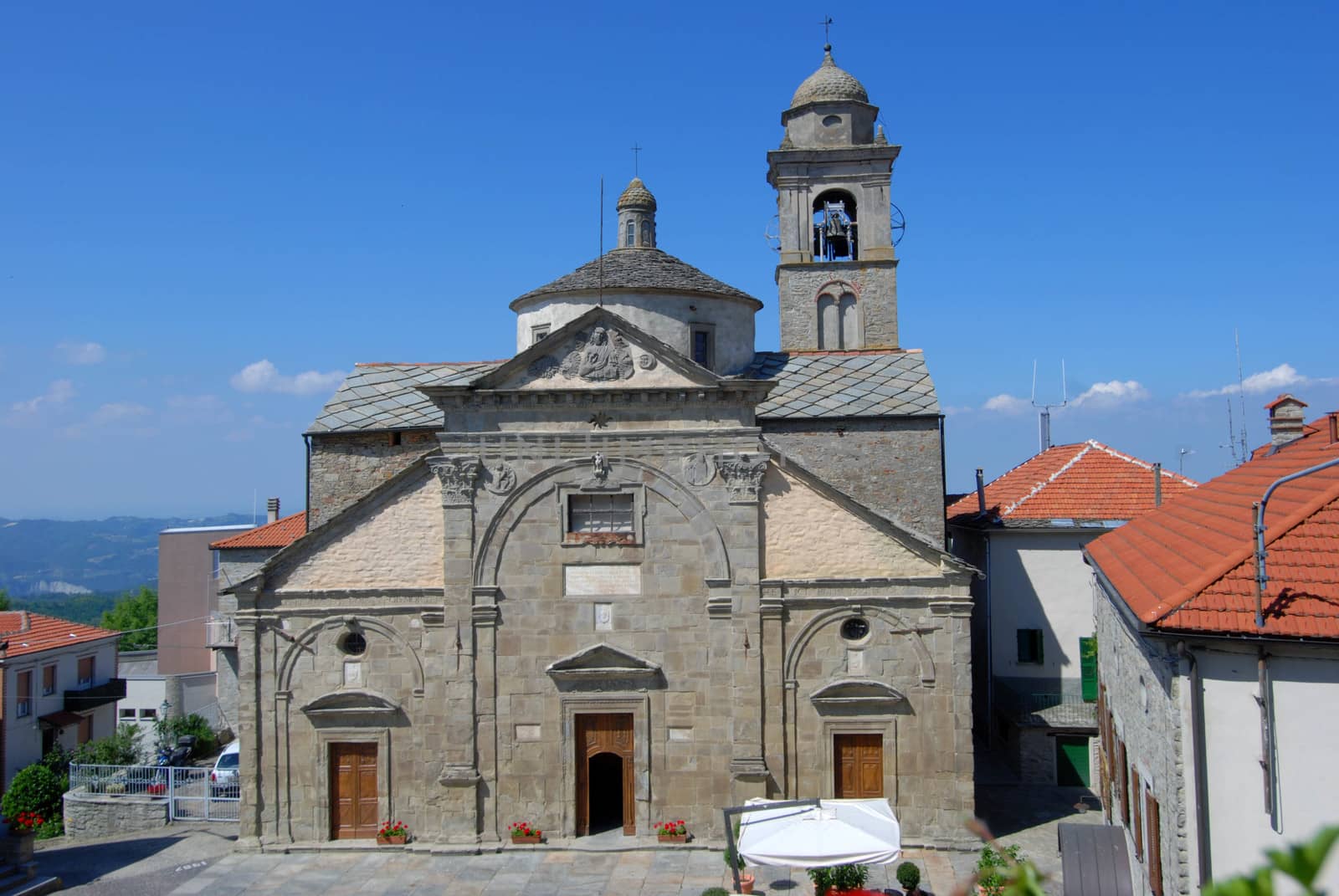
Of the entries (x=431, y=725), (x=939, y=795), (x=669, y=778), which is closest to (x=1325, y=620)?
(x=939, y=795)

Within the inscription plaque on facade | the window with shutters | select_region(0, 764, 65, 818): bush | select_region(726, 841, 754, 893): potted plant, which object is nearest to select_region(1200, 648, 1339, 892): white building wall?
select_region(726, 841, 754, 893): potted plant

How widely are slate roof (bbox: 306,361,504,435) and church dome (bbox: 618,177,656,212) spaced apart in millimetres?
6517

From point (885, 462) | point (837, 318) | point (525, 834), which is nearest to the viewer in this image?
point (525, 834)

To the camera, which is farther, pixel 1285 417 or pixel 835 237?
pixel 835 237

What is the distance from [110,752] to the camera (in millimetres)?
28422

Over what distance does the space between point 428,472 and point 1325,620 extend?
49.4 feet

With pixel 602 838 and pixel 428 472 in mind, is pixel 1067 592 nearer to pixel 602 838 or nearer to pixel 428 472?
pixel 602 838

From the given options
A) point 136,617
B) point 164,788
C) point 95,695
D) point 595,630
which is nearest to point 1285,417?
point 595,630

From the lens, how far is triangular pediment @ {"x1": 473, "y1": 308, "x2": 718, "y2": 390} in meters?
20.3

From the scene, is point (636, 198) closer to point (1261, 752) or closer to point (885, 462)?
point (885, 462)

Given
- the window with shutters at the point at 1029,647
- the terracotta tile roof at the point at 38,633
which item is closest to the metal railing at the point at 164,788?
the terracotta tile roof at the point at 38,633

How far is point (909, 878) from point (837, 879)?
131 centimetres

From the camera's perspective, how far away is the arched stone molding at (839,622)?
794 inches

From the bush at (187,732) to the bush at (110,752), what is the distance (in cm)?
182
